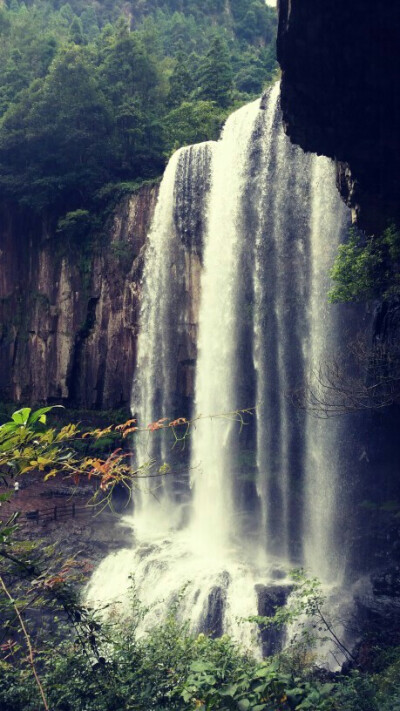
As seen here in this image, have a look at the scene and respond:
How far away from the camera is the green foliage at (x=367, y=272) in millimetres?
14719

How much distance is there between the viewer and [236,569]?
56.5 feet

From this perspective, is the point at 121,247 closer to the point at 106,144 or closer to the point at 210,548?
the point at 106,144

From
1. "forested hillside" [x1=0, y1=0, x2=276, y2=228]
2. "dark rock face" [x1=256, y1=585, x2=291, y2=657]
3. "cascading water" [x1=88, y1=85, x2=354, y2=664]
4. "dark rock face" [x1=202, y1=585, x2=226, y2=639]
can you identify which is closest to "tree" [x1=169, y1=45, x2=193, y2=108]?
"forested hillside" [x1=0, y1=0, x2=276, y2=228]

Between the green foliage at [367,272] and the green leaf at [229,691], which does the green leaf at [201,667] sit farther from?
the green foliage at [367,272]

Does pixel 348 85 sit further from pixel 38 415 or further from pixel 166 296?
pixel 166 296

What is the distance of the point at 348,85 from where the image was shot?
10172mm

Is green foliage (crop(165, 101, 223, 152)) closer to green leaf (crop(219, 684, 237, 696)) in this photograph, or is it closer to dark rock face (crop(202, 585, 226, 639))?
dark rock face (crop(202, 585, 226, 639))

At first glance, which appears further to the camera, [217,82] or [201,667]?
[217,82]

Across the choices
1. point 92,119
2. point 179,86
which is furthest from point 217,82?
point 92,119

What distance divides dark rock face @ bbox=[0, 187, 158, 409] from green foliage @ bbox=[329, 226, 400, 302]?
12024 mm

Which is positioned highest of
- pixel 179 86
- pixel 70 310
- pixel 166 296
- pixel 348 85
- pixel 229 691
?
pixel 179 86

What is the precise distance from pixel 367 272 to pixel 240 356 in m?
8.16

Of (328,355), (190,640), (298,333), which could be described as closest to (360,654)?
(190,640)

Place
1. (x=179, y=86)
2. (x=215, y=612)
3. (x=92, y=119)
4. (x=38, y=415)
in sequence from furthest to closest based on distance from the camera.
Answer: (x=179, y=86) → (x=92, y=119) → (x=215, y=612) → (x=38, y=415)
